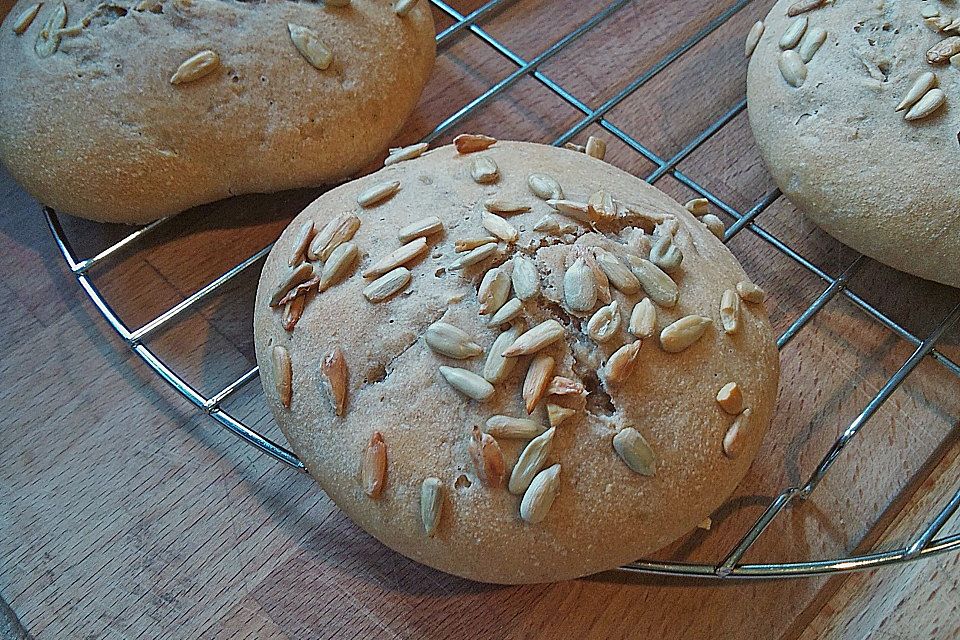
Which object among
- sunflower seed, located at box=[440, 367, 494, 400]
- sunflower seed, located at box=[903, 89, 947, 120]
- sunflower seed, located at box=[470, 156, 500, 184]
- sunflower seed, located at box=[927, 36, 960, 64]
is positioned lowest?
sunflower seed, located at box=[440, 367, 494, 400]

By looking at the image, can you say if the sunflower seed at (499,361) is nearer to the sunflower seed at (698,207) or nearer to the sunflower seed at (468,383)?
the sunflower seed at (468,383)

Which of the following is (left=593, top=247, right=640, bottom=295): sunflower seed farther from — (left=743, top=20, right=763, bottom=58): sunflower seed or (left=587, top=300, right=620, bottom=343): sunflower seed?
(left=743, top=20, right=763, bottom=58): sunflower seed

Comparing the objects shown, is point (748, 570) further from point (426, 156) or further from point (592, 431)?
point (426, 156)

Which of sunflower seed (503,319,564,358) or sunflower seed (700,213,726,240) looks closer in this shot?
sunflower seed (503,319,564,358)

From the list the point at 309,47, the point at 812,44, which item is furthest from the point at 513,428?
the point at 812,44

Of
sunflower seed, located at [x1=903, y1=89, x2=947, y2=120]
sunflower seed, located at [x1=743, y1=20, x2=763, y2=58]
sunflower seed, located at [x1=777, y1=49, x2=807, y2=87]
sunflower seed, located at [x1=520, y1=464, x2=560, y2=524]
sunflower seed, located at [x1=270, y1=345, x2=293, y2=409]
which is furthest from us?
sunflower seed, located at [x1=743, y1=20, x2=763, y2=58]

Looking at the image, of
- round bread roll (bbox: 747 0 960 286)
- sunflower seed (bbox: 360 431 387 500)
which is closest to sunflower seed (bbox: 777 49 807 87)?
round bread roll (bbox: 747 0 960 286)

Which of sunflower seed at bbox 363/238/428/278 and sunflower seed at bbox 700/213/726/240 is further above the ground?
sunflower seed at bbox 363/238/428/278

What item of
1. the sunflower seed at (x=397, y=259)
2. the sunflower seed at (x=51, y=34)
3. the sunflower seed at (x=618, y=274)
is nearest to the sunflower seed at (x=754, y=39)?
the sunflower seed at (x=618, y=274)
